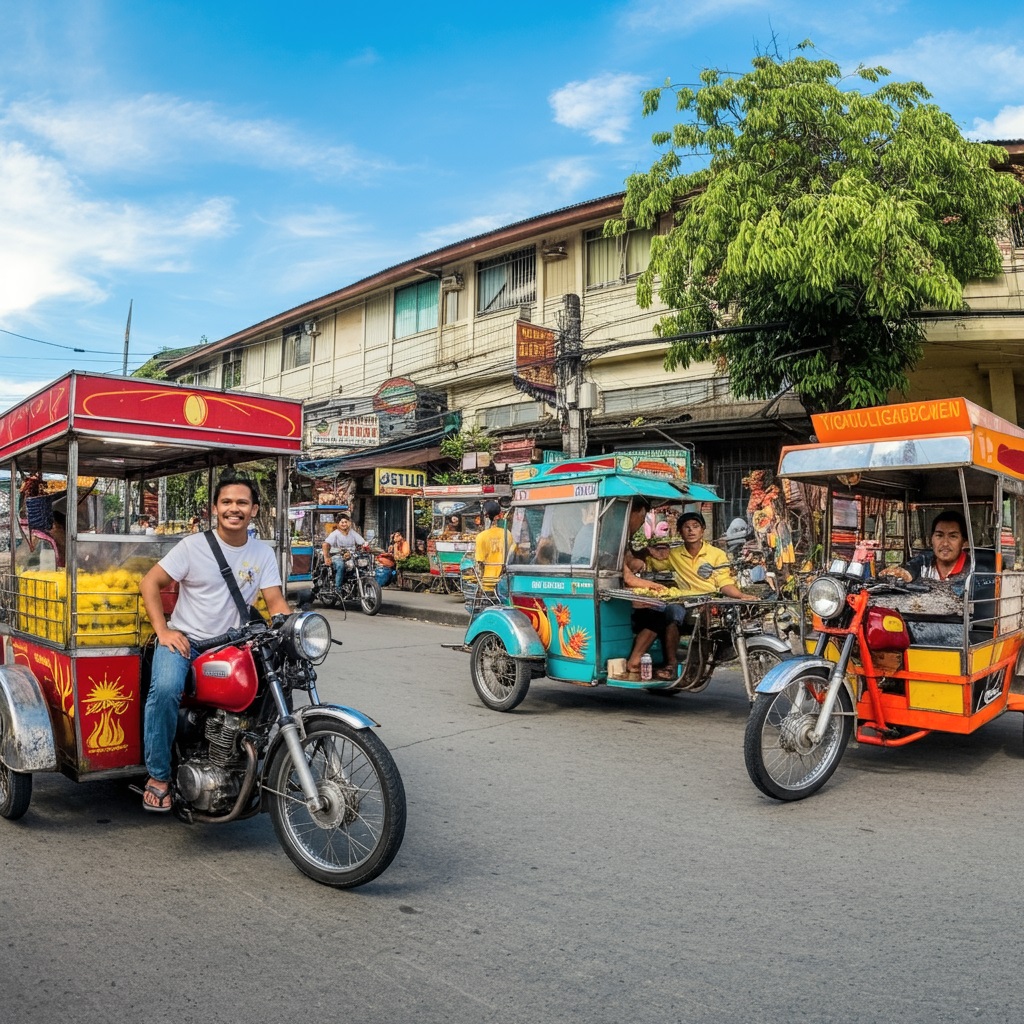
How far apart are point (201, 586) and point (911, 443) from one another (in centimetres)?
430

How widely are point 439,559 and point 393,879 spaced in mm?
13654

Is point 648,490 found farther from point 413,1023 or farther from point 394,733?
point 413,1023

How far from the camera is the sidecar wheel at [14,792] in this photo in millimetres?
4438

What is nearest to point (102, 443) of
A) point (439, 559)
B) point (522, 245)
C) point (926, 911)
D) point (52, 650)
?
point (52, 650)

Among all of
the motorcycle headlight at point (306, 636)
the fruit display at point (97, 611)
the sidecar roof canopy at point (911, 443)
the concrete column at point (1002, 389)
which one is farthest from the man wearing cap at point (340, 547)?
the motorcycle headlight at point (306, 636)

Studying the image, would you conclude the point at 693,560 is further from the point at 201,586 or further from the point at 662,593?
the point at 201,586

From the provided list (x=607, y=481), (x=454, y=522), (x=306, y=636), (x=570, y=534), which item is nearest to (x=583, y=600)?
(x=570, y=534)

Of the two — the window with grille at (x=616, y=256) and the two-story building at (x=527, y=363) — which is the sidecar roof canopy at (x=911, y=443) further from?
the window with grille at (x=616, y=256)

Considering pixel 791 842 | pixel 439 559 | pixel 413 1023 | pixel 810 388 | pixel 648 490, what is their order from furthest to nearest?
pixel 439 559
pixel 810 388
pixel 648 490
pixel 791 842
pixel 413 1023

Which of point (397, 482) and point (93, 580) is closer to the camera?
point (93, 580)

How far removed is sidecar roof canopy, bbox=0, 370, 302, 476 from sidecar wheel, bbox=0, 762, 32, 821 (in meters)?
1.69

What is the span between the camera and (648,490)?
24.2 ft

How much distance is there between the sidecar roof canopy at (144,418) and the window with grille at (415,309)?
17153mm

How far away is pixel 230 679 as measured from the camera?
3.92 m
